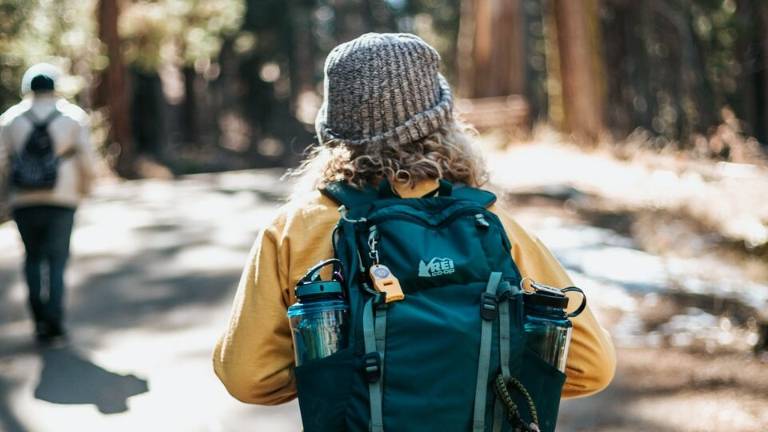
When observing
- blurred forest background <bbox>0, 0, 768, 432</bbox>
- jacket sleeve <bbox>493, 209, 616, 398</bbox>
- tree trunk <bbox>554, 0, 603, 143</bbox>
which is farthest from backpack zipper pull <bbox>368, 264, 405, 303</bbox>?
tree trunk <bbox>554, 0, 603, 143</bbox>

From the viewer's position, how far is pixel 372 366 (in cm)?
207

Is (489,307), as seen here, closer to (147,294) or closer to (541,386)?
(541,386)

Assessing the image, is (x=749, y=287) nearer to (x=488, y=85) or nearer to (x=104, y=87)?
(x=488, y=85)

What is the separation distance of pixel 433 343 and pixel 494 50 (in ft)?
57.1

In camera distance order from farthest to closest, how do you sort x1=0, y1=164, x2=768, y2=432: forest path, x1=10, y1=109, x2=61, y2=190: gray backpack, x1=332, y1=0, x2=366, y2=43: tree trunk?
1. x1=332, y1=0, x2=366, y2=43: tree trunk
2. x1=10, y1=109, x2=61, y2=190: gray backpack
3. x1=0, y1=164, x2=768, y2=432: forest path

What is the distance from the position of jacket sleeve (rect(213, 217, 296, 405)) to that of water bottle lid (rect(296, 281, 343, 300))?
0.21 metres

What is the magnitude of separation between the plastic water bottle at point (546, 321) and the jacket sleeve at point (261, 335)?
579 mm

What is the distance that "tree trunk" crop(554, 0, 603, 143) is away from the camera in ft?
54.5

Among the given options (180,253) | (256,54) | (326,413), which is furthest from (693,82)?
(326,413)

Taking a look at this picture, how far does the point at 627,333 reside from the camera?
7.34 metres

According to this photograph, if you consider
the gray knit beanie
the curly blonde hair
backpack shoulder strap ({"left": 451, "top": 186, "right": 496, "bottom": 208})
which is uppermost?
the gray knit beanie

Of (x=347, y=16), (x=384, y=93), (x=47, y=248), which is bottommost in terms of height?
(x=47, y=248)

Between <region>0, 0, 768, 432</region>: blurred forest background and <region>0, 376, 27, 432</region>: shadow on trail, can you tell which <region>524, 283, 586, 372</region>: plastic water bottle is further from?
<region>0, 376, 27, 432</region>: shadow on trail

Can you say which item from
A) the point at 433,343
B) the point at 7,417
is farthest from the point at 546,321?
the point at 7,417
